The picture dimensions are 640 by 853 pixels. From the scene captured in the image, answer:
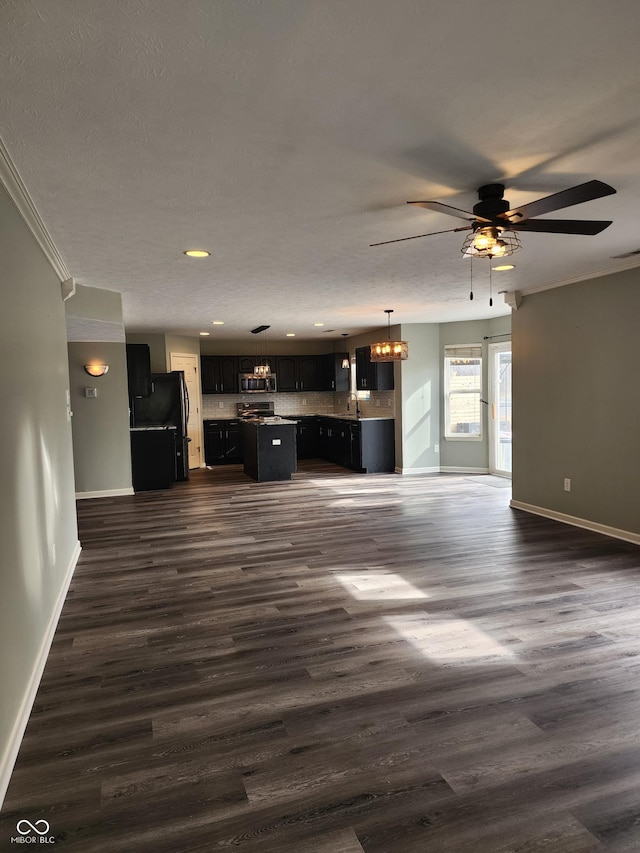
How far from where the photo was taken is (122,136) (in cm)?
230

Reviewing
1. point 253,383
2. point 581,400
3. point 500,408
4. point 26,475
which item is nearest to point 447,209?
point 26,475

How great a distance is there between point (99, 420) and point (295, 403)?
542 centimetres

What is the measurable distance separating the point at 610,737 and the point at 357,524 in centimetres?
374

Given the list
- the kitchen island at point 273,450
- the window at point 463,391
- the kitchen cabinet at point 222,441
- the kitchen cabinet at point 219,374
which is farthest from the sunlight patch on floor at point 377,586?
the kitchen cabinet at point 219,374

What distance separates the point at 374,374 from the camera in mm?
9797

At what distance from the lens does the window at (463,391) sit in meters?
9.13

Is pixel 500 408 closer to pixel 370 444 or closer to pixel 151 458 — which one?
pixel 370 444

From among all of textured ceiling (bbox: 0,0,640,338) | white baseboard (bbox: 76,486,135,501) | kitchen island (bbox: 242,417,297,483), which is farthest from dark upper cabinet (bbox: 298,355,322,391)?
textured ceiling (bbox: 0,0,640,338)

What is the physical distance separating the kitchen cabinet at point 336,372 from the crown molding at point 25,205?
7.64 m

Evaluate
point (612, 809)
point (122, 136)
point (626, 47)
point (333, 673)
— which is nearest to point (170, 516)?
point (333, 673)

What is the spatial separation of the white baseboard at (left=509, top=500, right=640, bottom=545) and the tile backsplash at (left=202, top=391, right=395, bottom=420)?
4462 millimetres

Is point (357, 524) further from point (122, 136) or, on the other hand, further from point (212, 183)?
point (122, 136)

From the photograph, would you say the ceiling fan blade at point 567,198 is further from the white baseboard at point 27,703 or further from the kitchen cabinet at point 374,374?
the kitchen cabinet at point 374,374

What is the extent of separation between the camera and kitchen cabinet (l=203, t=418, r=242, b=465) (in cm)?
1115
